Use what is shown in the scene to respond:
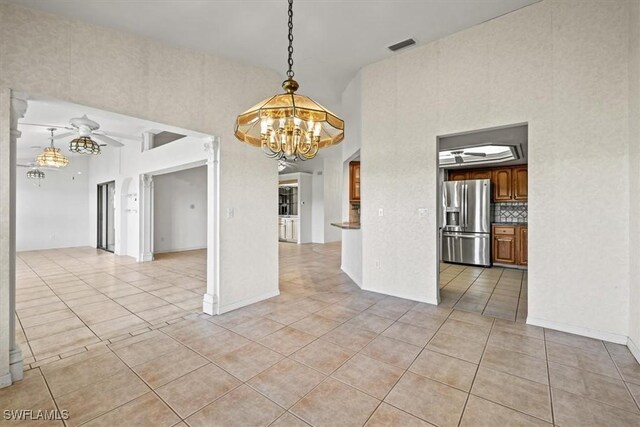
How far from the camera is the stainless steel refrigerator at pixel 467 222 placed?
6.18 meters

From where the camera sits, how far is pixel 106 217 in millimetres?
9273

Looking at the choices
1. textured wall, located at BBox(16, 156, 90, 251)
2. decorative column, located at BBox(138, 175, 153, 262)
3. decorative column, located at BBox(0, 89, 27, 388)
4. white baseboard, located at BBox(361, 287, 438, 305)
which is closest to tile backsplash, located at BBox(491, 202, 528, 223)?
white baseboard, located at BBox(361, 287, 438, 305)

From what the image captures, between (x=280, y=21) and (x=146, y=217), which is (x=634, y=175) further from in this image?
(x=146, y=217)

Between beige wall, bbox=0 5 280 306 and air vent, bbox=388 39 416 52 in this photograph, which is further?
air vent, bbox=388 39 416 52

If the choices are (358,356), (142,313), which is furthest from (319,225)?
(358,356)

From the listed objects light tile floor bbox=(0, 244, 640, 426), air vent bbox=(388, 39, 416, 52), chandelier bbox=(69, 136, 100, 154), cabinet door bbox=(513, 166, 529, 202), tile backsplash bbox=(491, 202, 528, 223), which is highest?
air vent bbox=(388, 39, 416, 52)

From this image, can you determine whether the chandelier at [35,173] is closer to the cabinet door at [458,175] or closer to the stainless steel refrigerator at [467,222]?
the stainless steel refrigerator at [467,222]

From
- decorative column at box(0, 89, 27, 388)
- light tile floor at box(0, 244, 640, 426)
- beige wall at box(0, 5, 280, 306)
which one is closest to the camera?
light tile floor at box(0, 244, 640, 426)

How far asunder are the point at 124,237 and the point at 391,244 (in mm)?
7433

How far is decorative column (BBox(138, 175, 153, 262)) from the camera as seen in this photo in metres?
7.09

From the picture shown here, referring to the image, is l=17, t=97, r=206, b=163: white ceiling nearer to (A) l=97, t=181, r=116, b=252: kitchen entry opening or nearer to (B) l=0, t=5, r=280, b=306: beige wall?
(B) l=0, t=5, r=280, b=306: beige wall

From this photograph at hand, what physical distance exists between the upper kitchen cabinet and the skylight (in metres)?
1.66

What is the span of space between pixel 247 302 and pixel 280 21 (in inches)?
130

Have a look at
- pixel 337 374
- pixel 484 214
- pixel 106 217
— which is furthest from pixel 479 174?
pixel 106 217
